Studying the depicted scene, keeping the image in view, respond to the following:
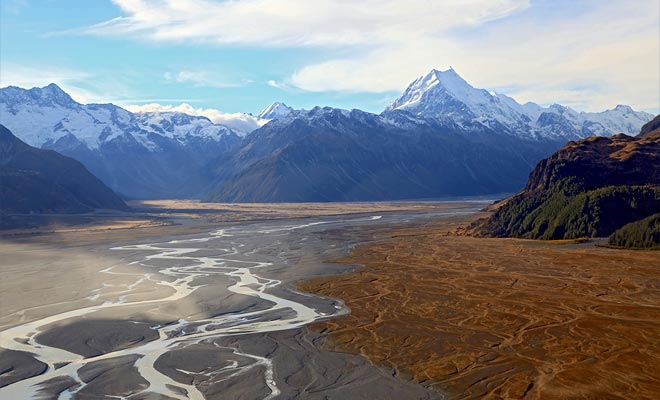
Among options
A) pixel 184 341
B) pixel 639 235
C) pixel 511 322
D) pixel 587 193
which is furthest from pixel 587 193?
pixel 184 341

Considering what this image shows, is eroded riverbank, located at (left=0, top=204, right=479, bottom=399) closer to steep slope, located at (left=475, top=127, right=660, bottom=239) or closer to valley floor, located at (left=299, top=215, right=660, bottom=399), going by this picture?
valley floor, located at (left=299, top=215, right=660, bottom=399)

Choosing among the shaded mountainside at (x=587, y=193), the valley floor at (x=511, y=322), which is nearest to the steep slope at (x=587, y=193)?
the shaded mountainside at (x=587, y=193)

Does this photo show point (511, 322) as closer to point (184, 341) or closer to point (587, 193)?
point (184, 341)

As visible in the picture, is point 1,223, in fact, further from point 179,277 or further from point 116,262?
point 179,277

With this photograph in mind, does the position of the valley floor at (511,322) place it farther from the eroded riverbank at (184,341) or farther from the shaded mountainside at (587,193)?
the shaded mountainside at (587,193)

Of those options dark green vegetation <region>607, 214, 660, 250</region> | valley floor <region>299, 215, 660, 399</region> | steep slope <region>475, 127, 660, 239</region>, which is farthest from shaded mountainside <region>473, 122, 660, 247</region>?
valley floor <region>299, 215, 660, 399</region>

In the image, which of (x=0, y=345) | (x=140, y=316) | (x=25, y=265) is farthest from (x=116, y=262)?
(x=0, y=345)
